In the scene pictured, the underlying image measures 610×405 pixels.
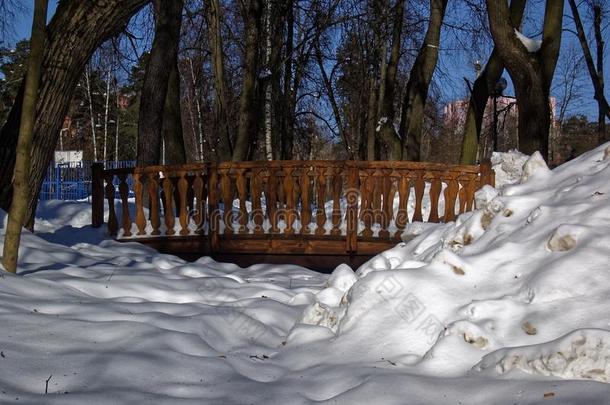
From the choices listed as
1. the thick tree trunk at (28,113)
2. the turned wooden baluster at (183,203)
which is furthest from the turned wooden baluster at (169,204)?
the thick tree trunk at (28,113)

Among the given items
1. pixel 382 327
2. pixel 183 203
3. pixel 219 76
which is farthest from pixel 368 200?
pixel 219 76

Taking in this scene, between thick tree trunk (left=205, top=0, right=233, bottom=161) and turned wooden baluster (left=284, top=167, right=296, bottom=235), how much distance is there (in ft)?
14.9

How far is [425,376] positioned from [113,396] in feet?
4.35

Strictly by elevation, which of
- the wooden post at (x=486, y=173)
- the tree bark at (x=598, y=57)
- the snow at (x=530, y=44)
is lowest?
the wooden post at (x=486, y=173)

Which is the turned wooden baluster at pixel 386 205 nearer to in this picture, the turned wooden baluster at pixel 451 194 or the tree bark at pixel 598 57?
the turned wooden baluster at pixel 451 194

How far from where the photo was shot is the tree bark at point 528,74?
28.9ft

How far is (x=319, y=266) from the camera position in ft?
23.9

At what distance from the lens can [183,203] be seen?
717cm

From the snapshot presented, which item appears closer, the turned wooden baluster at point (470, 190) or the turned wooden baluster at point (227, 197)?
the turned wooden baluster at point (227, 197)

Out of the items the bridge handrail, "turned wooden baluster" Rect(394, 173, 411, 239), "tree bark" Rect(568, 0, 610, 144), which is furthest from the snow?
"tree bark" Rect(568, 0, 610, 144)

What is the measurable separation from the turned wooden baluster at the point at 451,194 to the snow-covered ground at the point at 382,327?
3156mm

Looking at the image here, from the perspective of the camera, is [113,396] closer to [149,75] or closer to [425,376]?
[425,376]

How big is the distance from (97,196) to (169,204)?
102cm

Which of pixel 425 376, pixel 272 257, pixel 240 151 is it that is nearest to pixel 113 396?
pixel 425 376
